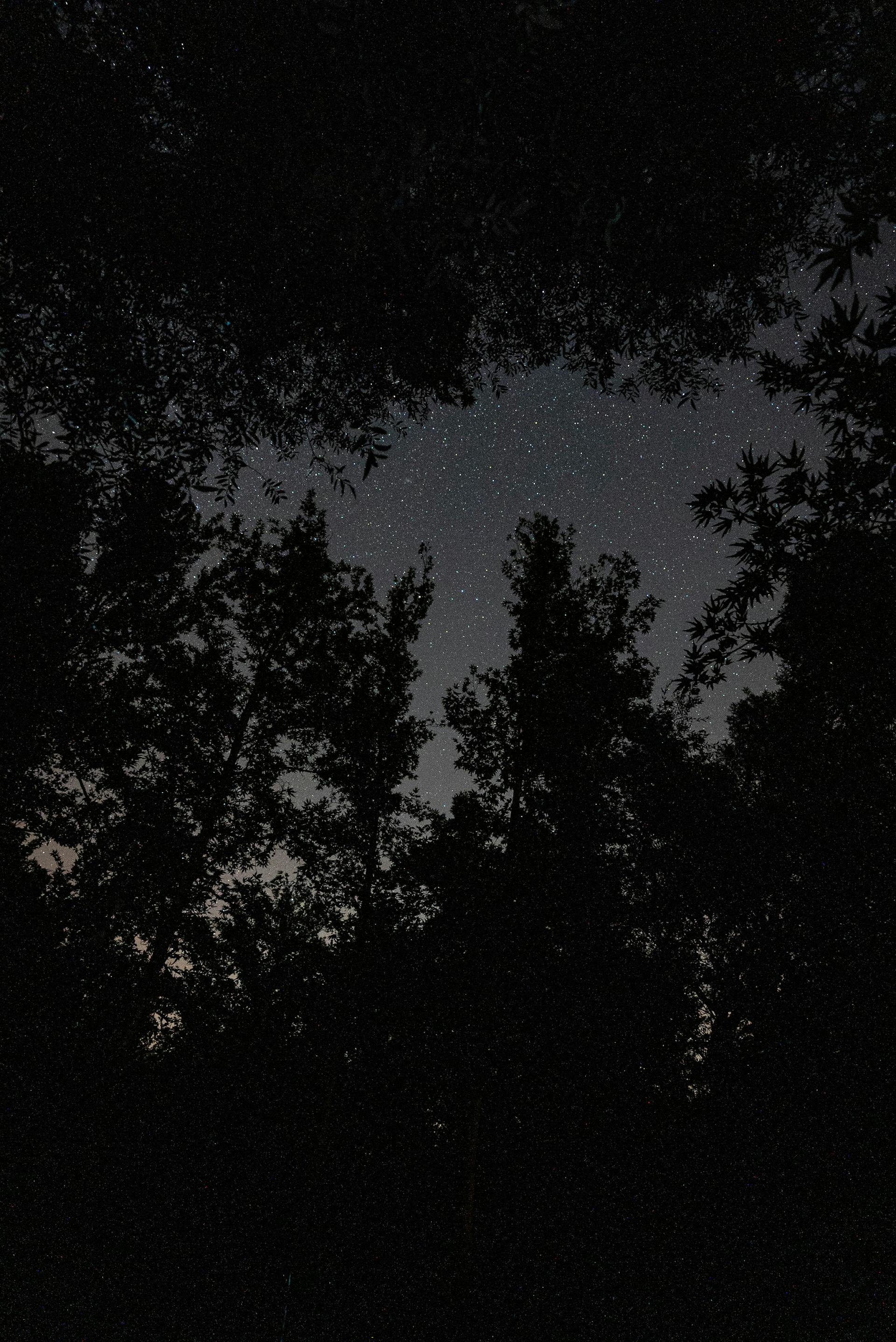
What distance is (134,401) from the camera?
5707 mm

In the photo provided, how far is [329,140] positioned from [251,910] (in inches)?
597

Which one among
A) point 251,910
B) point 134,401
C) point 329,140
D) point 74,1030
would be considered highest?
Result: point 329,140

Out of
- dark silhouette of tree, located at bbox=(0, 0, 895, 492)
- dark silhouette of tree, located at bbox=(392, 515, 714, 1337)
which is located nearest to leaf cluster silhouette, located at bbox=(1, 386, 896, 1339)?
dark silhouette of tree, located at bbox=(392, 515, 714, 1337)

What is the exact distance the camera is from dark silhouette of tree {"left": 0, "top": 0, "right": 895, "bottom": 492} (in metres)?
4.83

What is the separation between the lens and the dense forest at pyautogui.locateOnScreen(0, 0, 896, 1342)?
17.4ft

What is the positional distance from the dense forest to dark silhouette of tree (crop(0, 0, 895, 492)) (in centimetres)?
4

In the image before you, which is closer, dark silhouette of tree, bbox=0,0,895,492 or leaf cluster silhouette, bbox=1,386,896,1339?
dark silhouette of tree, bbox=0,0,895,492

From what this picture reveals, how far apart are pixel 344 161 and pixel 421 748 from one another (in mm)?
14667

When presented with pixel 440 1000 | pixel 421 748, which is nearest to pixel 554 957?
pixel 440 1000

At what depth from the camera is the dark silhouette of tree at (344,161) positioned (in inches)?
190

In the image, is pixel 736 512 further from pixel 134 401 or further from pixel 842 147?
pixel 134 401

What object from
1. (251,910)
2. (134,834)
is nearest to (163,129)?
(134,834)

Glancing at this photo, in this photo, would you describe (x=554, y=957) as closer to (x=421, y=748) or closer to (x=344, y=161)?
(x=421, y=748)

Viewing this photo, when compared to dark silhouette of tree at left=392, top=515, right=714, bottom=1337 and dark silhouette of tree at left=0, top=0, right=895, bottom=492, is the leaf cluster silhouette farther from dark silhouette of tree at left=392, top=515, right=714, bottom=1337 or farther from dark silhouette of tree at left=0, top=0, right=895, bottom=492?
dark silhouette of tree at left=0, top=0, right=895, bottom=492
